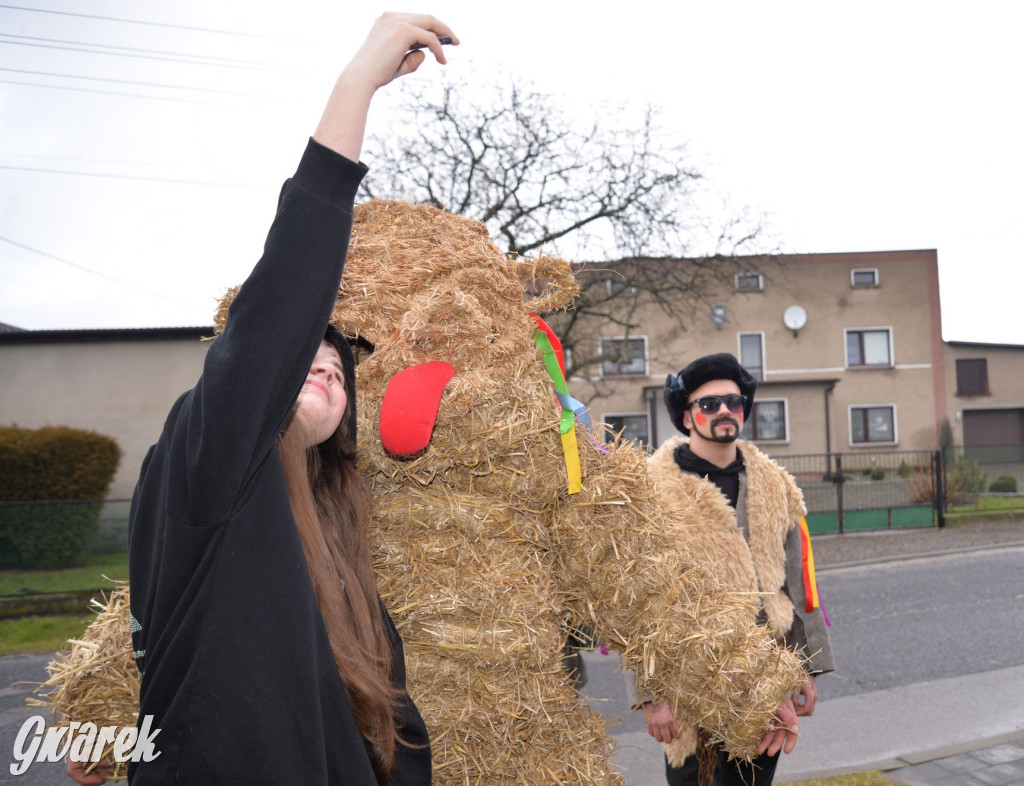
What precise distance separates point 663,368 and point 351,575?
25.2 metres

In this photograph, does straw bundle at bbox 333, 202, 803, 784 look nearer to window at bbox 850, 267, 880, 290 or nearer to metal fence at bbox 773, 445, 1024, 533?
metal fence at bbox 773, 445, 1024, 533

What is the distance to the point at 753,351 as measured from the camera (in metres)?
27.2

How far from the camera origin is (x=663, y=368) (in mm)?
26141

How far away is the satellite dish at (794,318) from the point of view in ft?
88.0

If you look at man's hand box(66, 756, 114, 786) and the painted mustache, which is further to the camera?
the painted mustache

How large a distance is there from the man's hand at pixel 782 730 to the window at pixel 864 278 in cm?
2723

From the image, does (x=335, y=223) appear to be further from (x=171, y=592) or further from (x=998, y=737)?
(x=998, y=737)

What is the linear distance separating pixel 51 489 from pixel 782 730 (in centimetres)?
1226

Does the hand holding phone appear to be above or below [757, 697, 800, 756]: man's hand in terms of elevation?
above

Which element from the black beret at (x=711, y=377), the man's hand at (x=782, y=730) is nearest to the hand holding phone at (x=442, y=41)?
the man's hand at (x=782, y=730)

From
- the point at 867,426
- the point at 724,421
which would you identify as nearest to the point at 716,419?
the point at 724,421

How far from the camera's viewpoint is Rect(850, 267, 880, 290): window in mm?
27109

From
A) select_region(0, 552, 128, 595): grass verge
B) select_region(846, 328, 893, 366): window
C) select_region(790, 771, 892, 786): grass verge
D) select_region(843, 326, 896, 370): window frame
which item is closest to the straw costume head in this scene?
select_region(790, 771, 892, 786): grass verge

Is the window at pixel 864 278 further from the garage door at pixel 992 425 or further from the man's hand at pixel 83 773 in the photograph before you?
the man's hand at pixel 83 773
